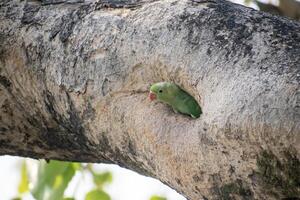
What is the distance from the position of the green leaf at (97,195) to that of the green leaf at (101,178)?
7.1 inches

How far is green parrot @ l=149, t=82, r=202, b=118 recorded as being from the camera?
1275 millimetres

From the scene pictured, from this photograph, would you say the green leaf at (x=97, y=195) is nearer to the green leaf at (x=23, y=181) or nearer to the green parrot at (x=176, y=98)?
the green leaf at (x=23, y=181)

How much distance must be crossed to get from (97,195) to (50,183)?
25 centimetres

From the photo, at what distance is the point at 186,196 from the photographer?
4.22 ft

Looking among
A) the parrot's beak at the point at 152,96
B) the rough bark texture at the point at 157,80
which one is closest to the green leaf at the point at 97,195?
the rough bark texture at the point at 157,80

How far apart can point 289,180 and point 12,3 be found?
702 millimetres

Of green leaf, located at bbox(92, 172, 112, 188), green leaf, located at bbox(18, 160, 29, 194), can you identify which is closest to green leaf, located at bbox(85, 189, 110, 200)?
green leaf, located at bbox(92, 172, 112, 188)

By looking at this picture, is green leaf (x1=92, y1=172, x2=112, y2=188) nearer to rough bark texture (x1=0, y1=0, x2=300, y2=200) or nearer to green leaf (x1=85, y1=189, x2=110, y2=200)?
green leaf (x1=85, y1=189, x2=110, y2=200)

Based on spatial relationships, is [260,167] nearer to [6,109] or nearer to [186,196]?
[186,196]

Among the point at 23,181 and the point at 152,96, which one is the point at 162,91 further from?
the point at 23,181

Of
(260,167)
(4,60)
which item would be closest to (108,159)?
(4,60)

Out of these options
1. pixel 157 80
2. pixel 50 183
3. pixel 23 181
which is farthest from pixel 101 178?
pixel 157 80

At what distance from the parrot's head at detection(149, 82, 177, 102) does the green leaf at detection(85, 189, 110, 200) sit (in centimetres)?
74

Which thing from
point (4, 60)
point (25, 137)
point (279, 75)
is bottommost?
point (25, 137)
